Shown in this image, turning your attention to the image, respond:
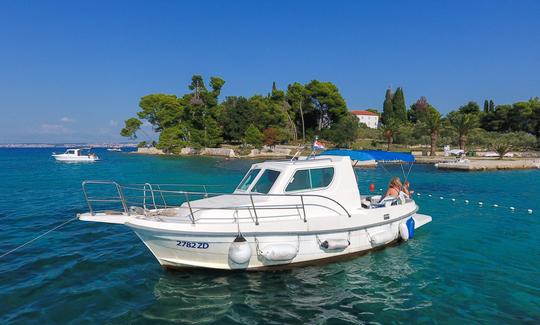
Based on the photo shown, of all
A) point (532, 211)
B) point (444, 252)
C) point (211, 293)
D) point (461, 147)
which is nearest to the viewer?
point (211, 293)

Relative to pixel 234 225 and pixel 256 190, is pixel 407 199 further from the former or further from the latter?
pixel 234 225

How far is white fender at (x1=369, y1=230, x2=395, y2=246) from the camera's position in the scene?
31.2ft

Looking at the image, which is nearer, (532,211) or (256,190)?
(256,190)

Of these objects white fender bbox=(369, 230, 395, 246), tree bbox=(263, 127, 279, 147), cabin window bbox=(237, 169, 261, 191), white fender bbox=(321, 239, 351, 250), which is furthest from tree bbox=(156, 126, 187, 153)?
white fender bbox=(321, 239, 351, 250)

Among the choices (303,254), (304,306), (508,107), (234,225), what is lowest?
(304,306)

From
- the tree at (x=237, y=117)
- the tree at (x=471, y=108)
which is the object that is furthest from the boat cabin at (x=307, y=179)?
the tree at (x=471, y=108)

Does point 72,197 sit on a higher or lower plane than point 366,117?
lower

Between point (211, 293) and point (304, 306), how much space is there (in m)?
1.89

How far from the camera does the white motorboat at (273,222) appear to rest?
770 centimetres

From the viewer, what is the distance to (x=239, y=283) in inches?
308

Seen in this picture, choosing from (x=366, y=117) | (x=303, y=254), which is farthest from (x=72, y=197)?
(x=366, y=117)

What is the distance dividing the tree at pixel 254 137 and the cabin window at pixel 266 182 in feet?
185

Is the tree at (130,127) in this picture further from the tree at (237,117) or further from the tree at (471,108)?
the tree at (471,108)

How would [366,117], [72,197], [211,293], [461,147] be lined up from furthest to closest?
[366,117] → [461,147] → [72,197] → [211,293]
